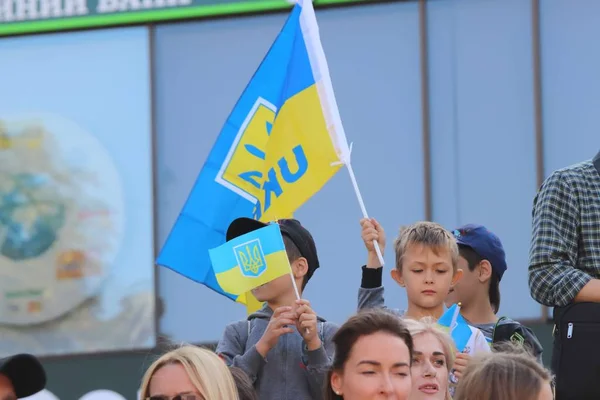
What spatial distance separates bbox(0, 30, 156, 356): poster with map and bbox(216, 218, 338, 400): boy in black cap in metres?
6.78

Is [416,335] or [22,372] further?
[416,335]

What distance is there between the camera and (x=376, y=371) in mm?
4699

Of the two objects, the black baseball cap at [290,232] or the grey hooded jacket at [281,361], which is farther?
the black baseball cap at [290,232]

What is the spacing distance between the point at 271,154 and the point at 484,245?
108 cm

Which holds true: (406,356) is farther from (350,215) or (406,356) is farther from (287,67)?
(350,215)

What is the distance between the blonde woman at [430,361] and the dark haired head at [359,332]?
1.07 feet

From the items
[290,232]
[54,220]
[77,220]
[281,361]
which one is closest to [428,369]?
[281,361]

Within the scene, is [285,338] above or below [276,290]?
below

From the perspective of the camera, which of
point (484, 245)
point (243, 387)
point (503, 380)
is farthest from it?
point (484, 245)

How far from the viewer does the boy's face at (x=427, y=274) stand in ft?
18.9

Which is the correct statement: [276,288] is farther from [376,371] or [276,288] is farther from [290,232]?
[376,371]

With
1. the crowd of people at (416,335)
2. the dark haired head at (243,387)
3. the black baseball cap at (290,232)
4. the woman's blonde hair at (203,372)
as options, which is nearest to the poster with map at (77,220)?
the crowd of people at (416,335)

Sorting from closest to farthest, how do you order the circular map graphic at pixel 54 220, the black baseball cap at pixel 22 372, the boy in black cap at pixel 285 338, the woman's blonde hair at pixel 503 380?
the woman's blonde hair at pixel 503 380 → the black baseball cap at pixel 22 372 → the boy in black cap at pixel 285 338 → the circular map graphic at pixel 54 220

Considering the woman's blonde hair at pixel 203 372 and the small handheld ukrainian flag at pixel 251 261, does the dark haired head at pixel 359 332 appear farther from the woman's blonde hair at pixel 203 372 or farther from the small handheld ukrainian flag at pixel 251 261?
the small handheld ukrainian flag at pixel 251 261
